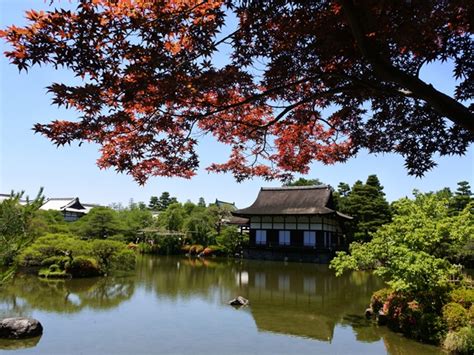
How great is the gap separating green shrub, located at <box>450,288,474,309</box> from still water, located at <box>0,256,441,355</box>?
107cm

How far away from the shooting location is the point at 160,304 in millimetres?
9953

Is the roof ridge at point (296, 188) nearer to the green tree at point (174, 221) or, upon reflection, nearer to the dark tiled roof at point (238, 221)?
the dark tiled roof at point (238, 221)

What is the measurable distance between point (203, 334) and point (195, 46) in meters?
5.66

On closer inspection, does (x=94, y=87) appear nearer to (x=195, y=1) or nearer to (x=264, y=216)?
(x=195, y=1)

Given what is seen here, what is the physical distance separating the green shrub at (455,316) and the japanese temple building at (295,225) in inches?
644

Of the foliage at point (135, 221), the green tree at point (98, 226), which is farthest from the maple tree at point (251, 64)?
the foliage at point (135, 221)

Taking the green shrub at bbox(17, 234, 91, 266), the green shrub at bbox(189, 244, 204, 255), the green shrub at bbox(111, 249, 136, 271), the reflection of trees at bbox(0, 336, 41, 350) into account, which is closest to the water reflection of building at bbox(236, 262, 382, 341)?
the reflection of trees at bbox(0, 336, 41, 350)

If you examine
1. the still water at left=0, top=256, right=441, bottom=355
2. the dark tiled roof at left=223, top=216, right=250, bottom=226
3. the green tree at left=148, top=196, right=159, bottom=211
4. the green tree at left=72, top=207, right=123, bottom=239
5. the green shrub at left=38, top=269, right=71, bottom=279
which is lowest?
the still water at left=0, top=256, right=441, bottom=355

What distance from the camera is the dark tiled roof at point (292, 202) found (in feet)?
81.7

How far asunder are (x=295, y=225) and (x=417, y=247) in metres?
17.4

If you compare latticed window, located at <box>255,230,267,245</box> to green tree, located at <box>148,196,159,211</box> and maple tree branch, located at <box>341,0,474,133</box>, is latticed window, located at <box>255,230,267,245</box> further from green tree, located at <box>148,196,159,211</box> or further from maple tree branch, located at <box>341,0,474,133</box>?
green tree, located at <box>148,196,159,211</box>

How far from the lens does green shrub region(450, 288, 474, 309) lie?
7.19 m

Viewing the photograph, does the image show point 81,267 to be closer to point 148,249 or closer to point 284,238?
point 284,238

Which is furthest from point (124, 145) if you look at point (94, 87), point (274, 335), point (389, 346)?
point (389, 346)
